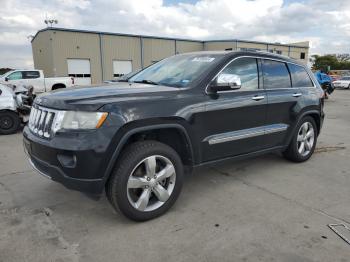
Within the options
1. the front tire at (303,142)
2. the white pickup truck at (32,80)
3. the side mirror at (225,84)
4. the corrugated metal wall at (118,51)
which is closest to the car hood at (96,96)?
the side mirror at (225,84)

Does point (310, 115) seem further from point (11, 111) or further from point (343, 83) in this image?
point (343, 83)

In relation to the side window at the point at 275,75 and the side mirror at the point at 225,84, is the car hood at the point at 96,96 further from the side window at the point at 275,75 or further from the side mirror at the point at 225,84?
the side window at the point at 275,75

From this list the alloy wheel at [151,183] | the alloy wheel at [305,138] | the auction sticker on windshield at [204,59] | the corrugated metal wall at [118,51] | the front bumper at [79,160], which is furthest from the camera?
the corrugated metal wall at [118,51]

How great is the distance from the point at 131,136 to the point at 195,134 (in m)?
0.74

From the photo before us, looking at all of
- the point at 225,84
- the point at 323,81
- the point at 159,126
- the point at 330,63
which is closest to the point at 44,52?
the point at 323,81

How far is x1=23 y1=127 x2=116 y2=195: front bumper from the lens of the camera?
8.79ft

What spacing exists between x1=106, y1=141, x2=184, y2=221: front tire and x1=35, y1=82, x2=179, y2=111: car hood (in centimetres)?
47

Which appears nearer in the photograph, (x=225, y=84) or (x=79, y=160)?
(x=79, y=160)

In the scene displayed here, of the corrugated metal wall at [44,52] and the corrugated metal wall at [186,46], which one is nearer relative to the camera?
the corrugated metal wall at [44,52]

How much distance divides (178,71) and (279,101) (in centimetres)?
152

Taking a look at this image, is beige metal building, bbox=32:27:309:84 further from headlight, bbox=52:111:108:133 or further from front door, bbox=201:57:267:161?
headlight, bbox=52:111:108:133

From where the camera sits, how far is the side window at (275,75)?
4.25 m

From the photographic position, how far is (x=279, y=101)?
4328 mm

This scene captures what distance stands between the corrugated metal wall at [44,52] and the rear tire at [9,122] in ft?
70.6
